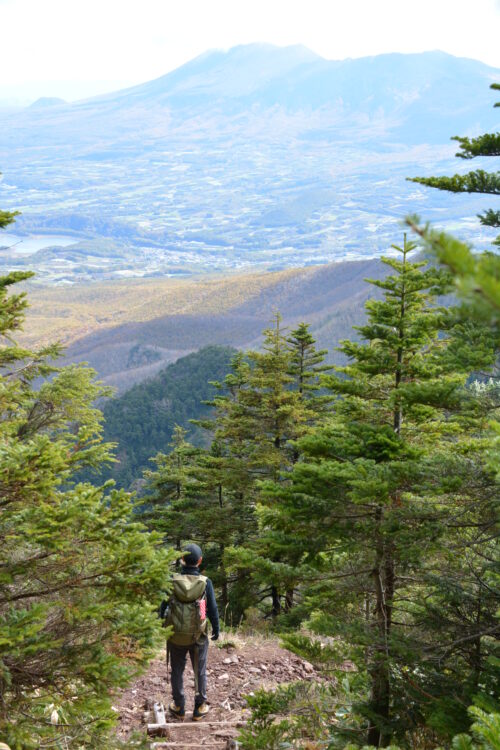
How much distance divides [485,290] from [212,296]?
422 ft

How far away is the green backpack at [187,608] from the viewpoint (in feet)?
22.7

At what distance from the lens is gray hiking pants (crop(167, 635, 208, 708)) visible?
725 cm

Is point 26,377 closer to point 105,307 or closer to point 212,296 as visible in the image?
point 212,296

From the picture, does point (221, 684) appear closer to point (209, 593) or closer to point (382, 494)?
point (209, 593)

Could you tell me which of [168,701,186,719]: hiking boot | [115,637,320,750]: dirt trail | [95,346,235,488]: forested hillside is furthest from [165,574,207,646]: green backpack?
[95,346,235,488]: forested hillside

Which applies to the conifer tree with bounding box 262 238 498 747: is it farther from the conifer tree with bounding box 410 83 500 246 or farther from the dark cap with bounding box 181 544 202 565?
the dark cap with bounding box 181 544 202 565

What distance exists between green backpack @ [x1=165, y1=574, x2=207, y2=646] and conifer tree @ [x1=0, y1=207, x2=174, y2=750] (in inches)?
71.1

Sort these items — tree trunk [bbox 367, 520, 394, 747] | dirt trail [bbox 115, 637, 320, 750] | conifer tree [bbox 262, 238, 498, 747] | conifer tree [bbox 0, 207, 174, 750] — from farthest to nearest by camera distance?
dirt trail [bbox 115, 637, 320, 750], tree trunk [bbox 367, 520, 394, 747], conifer tree [bbox 262, 238, 498, 747], conifer tree [bbox 0, 207, 174, 750]

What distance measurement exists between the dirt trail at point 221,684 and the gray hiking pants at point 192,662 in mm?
275

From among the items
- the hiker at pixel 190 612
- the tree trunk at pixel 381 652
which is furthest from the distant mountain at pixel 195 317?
the tree trunk at pixel 381 652

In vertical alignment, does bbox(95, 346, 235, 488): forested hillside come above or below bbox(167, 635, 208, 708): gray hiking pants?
below

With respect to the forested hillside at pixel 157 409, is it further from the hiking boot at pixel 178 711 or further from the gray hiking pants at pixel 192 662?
the gray hiking pants at pixel 192 662

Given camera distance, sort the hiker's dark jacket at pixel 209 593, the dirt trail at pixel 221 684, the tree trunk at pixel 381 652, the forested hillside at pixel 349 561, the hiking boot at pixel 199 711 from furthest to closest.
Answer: the hiking boot at pixel 199 711, the dirt trail at pixel 221 684, the hiker's dark jacket at pixel 209 593, the tree trunk at pixel 381 652, the forested hillside at pixel 349 561

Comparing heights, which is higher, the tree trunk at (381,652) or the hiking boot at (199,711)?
the tree trunk at (381,652)
